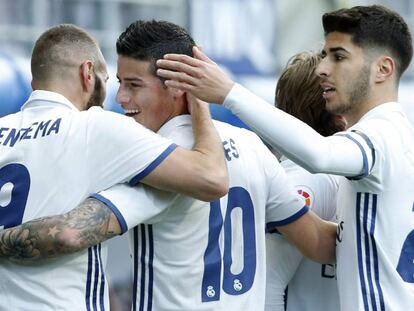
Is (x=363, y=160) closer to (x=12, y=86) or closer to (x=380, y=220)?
(x=380, y=220)

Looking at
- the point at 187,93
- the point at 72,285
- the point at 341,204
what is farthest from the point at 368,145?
the point at 72,285

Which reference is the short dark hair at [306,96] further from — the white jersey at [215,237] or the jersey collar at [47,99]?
the jersey collar at [47,99]

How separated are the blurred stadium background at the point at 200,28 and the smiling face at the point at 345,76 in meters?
8.94

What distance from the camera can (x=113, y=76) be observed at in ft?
45.8

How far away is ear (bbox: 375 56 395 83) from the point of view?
17.0ft

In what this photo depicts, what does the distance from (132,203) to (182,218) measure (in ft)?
0.83

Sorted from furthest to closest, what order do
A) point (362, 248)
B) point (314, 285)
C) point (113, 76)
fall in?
point (113, 76)
point (314, 285)
point (362, 248)

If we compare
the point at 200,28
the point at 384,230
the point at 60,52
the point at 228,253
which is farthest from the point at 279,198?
the point at 200,28

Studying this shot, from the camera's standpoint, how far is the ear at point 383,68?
5.18 meters

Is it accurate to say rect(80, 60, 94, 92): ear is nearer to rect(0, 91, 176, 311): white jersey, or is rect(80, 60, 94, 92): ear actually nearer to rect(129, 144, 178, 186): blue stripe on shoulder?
rect(0, 91, 176, 311): white jersey

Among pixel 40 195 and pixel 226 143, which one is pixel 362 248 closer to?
pixel 226 143

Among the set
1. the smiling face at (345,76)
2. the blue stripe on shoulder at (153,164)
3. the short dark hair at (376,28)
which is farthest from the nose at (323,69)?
the blue stripe on shoulder at (153,164)

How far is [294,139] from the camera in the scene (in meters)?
4.67

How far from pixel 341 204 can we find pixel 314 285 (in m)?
0.52
